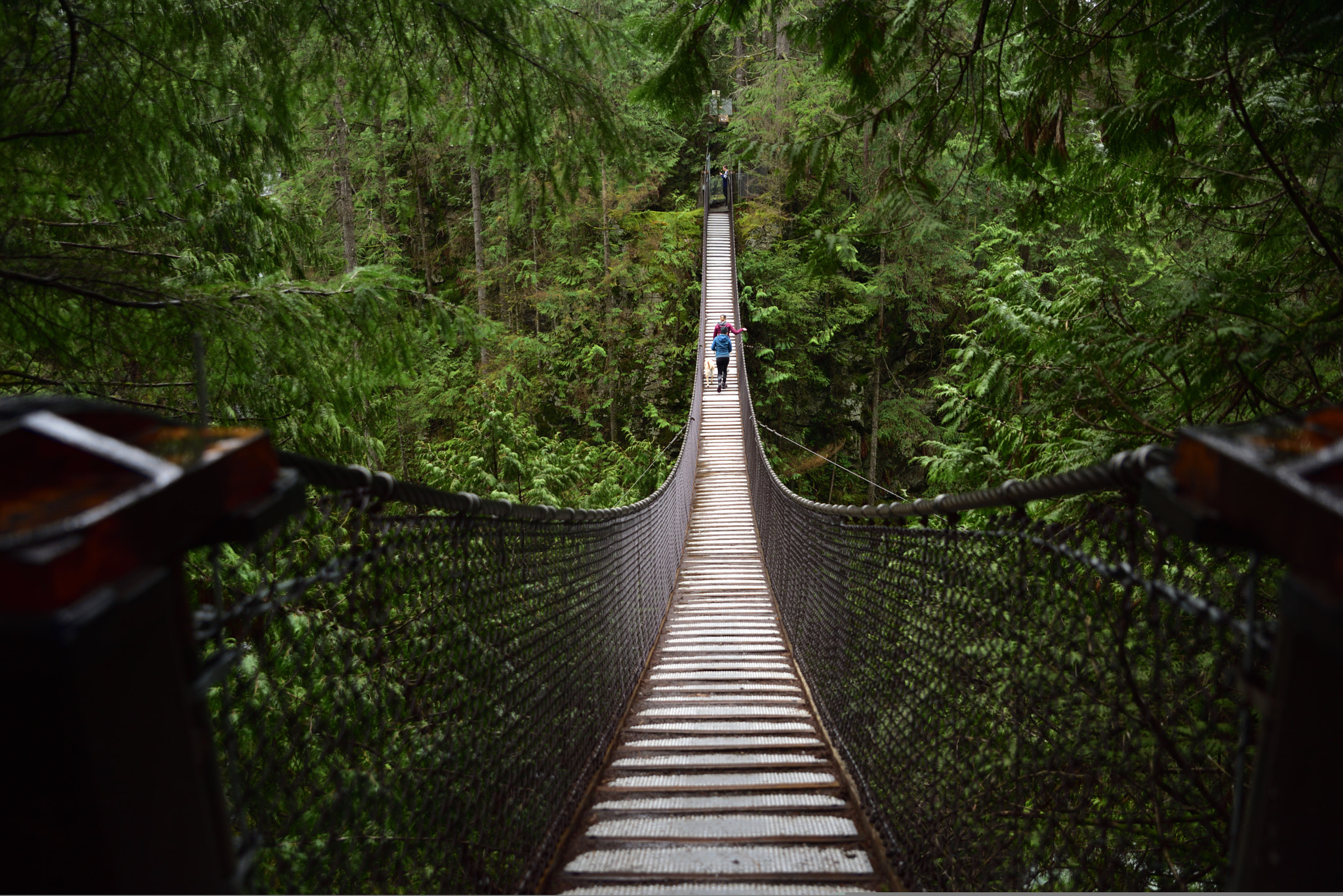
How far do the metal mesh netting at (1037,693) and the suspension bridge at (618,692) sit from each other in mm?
15

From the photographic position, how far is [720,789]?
7.69 ft

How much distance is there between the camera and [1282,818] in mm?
540

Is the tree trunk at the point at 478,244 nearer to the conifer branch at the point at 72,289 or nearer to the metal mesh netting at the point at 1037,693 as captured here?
the conifer branch at the point at 72,289

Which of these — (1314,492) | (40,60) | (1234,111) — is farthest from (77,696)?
(1234,111)

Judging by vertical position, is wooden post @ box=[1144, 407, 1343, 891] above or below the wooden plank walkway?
above

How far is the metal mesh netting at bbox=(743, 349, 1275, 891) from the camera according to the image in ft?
3.58

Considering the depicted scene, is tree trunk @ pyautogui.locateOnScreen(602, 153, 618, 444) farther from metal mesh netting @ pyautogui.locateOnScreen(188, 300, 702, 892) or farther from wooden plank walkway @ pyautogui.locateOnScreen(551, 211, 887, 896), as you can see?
metal mesh netting @ pyautogui.locateOnScreen(188, 300, 702, 892)

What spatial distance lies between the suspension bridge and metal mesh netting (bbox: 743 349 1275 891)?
15mm

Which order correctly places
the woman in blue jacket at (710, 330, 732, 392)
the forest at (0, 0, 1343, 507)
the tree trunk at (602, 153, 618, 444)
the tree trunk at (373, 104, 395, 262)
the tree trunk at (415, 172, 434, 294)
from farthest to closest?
the tree trunk at (415, 172, 434, 294) < the tree trunk at (602, 153, 618, 444) < the tree trunk at (373, 104, 395, 262) < the woman in blue jacket at (710, 330, 732, 392) < the forest at (0, 0, 1343, 507)

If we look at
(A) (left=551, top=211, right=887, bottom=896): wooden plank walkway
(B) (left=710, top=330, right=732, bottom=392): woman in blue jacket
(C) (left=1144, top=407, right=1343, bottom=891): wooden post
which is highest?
(B) (left=710, top=330, right=732, bottom=392): woman in blue jacket

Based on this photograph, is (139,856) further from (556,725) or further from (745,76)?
(745,76)

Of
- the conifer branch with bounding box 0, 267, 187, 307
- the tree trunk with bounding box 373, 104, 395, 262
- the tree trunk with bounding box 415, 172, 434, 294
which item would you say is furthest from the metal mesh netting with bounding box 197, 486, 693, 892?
the tree trunk with bounding box 415, 172, 434, 294

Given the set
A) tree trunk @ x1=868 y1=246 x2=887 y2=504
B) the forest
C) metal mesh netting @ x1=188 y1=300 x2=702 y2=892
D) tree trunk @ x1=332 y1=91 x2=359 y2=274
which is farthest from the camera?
tree trunk @ x1=868 y1=246 x2=887 y2=504

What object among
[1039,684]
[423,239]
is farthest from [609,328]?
[1039,684]
